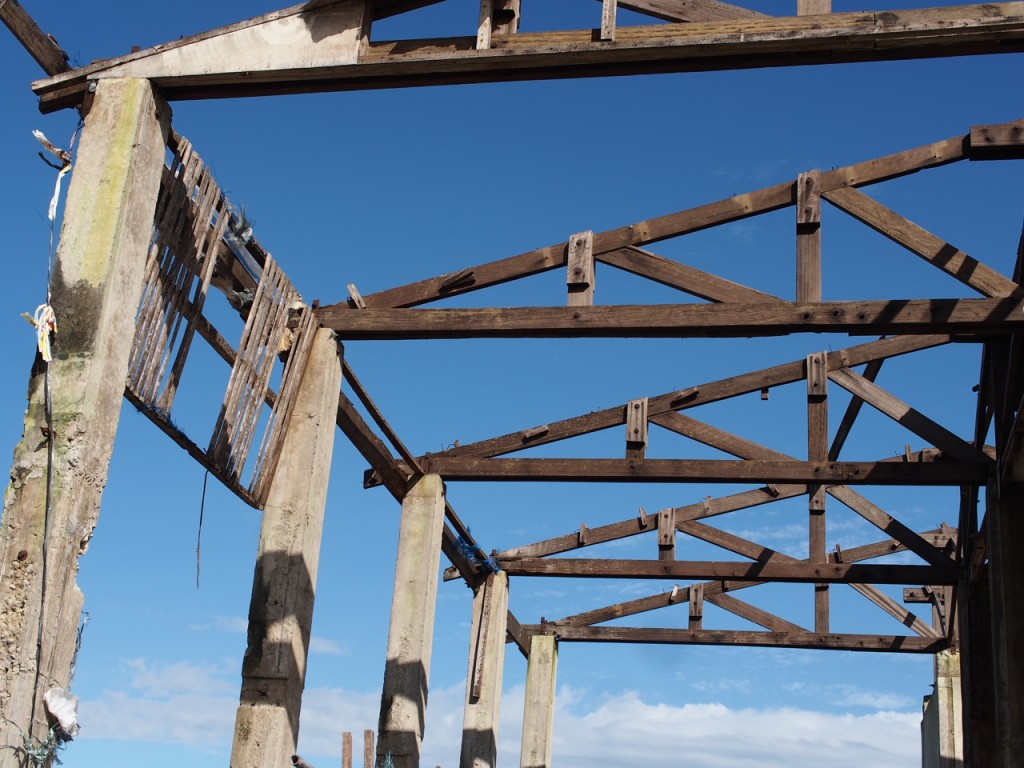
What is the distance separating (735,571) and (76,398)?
11.7 m

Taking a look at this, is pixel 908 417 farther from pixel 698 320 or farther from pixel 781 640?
pixel 781 640

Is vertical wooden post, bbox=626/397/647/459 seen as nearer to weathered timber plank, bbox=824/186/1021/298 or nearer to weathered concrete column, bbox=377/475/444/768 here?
weathered concrete column, bbox=377/475/444/768

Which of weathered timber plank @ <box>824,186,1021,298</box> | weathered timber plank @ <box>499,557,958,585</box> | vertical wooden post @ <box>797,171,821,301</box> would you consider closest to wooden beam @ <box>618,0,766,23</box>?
vertical wooden post @ <box>797,171,821,301</box>

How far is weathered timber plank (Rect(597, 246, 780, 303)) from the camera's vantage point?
10.7m

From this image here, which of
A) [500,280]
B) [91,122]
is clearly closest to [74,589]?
[91,122]

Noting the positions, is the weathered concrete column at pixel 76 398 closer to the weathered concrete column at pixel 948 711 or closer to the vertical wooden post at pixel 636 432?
the vertical wooden post at pixel 636 432

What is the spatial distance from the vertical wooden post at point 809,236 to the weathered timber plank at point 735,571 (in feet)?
23.2

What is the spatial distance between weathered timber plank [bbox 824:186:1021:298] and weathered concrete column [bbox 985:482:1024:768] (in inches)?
145

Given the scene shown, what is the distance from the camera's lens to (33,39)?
8.74m

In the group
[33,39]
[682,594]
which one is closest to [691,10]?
[33,39]

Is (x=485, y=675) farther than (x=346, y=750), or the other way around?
(x=485, y=675)

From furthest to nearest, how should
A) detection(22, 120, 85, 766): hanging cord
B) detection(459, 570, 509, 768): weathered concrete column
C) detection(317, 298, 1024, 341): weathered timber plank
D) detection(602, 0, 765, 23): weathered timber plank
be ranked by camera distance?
detection(459, 570, 509, 768): weathered concrete column → detection(317, 298, 1024, 341): weathered timber plank → detection(602, 0, 765, 23): weathered timber plank → detection(22, 120, 85, 766): hanging cord

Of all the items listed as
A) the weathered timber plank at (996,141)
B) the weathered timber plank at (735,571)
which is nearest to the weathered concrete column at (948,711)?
the weathered timber plank at (735,571)

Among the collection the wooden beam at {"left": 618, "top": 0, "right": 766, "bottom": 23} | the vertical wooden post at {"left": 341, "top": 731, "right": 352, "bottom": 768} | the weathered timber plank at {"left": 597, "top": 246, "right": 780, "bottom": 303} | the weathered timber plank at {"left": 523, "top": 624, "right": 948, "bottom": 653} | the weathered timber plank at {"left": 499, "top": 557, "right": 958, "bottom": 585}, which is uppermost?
the wooden beam at {"left": 618, "top": 0, "right": 766, "bottom": 23}
